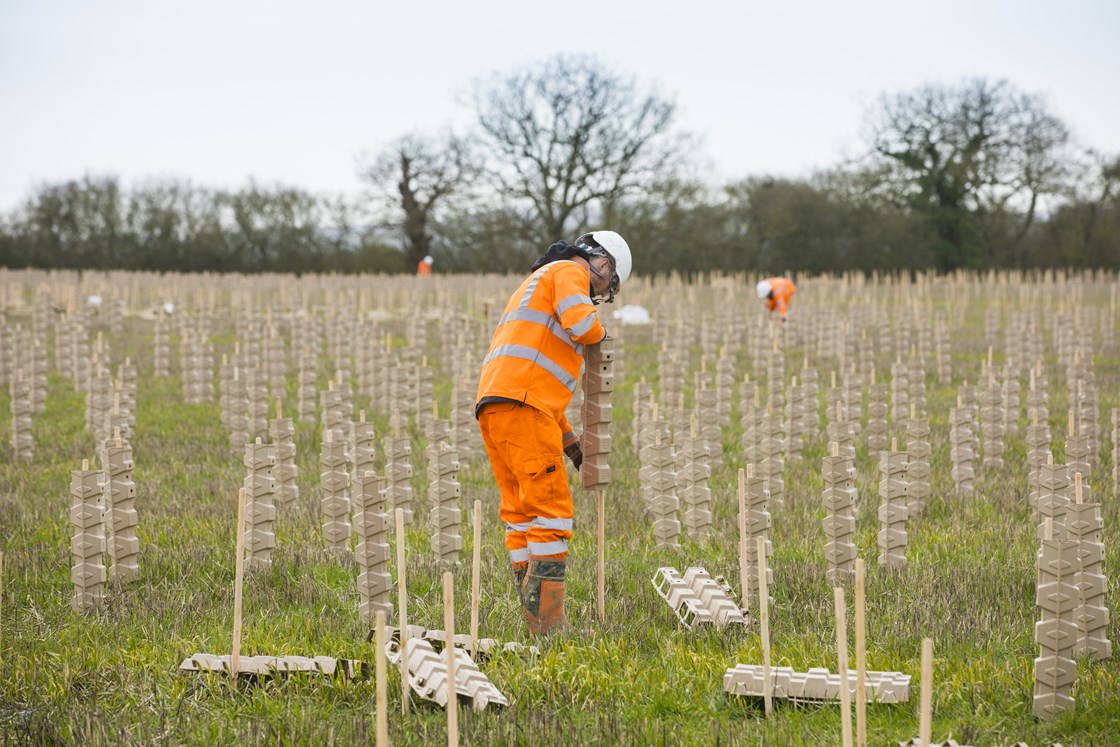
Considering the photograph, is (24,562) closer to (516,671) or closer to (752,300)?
(516,671)

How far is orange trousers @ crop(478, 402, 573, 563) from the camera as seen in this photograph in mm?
4953

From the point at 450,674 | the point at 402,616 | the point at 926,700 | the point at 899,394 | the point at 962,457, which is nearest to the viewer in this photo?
the point at 926,700

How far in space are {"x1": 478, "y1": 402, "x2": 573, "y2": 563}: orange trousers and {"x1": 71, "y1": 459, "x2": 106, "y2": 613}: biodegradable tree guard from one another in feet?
6.58

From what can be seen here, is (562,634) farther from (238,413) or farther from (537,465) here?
(238,413)

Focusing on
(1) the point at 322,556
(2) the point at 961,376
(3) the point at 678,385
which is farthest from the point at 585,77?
(1) the point at 322,556

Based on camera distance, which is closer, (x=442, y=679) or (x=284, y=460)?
(x=442, y=679)

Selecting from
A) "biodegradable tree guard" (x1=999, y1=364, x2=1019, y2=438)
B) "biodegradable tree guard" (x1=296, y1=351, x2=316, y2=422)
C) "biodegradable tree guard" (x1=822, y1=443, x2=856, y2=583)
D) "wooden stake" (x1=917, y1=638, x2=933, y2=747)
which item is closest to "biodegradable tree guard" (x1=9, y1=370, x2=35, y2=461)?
"biodegradable tree guard" (x1=296, y1=351, x2=316, y2=422)

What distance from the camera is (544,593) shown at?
4.96 m

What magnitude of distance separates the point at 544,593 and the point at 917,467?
3046 mm

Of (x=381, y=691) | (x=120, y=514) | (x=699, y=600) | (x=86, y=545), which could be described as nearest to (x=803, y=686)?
(x=699, y=600)

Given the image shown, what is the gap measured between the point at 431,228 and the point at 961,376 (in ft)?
106

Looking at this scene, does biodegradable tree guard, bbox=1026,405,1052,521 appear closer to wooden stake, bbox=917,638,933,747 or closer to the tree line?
wooden stake, bbox=917,638,933,747

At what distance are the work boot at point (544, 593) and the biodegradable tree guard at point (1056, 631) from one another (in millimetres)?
1964

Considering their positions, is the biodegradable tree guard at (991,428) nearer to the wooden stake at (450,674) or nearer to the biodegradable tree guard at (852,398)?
the biodegradable tree guard at (852,398)
